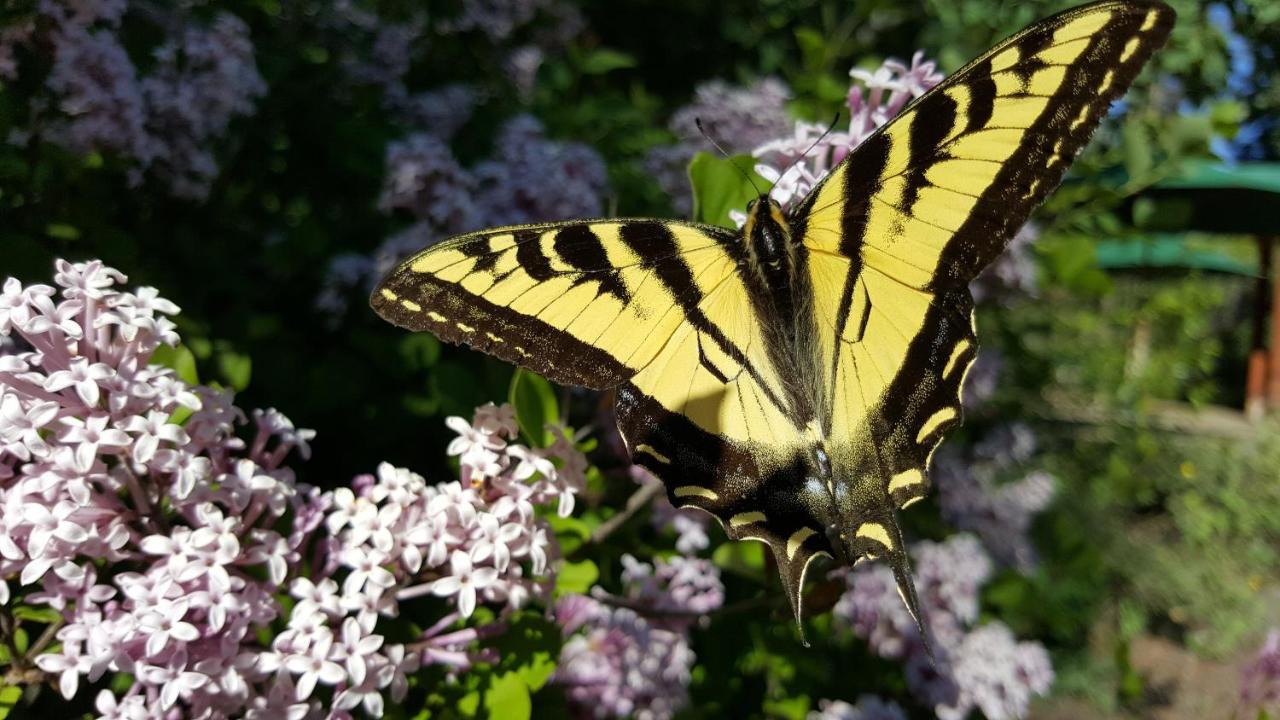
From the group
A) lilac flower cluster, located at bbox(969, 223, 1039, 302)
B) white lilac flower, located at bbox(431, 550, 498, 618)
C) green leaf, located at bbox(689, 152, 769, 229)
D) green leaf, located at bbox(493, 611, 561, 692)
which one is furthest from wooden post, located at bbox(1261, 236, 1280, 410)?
white lilac flower, located at bbox(431, 550, 498, 618)

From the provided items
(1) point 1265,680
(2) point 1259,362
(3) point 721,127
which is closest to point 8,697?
(3) point 721,127

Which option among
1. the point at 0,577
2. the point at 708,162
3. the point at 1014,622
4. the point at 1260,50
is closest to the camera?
the point at 0,577

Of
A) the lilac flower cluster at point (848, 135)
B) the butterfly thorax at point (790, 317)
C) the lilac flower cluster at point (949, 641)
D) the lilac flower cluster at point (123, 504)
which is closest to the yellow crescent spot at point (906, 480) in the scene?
the butterfly thorax at point (790, 317)

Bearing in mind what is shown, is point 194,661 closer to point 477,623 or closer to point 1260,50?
point 477,623

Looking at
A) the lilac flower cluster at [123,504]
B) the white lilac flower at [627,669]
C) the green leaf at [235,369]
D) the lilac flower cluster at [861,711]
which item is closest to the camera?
the lilac flower cluster at [123,504]


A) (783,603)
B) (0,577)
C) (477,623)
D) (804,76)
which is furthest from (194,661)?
(804,76)

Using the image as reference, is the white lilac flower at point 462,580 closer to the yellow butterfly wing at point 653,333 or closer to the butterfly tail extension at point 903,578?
the yellow butterfly wing at point 653,333
